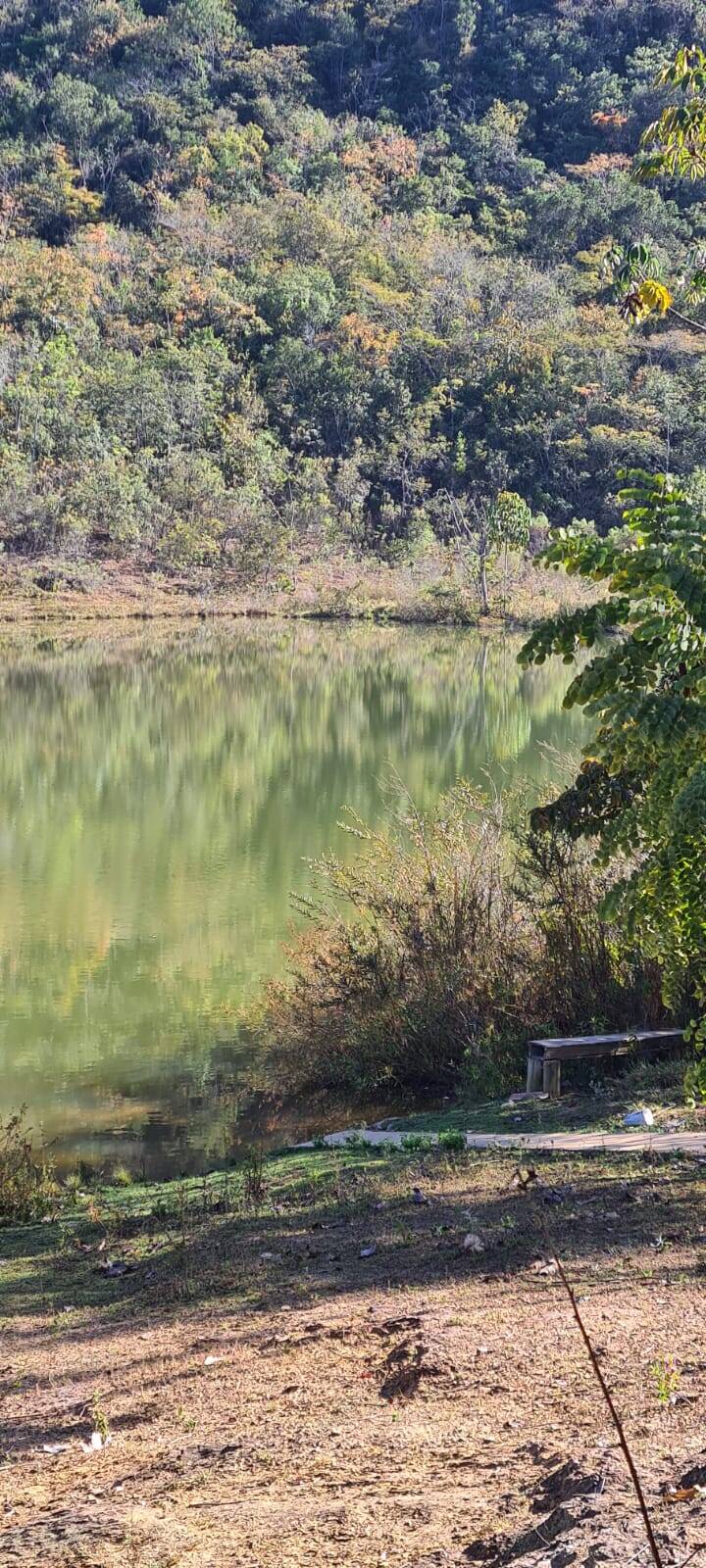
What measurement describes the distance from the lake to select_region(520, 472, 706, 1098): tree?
5778 millimetres

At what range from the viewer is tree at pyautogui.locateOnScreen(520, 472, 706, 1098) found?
14.9 ft

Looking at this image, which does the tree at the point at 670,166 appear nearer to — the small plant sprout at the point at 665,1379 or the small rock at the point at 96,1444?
the small plant sprout at the point at 665,1379

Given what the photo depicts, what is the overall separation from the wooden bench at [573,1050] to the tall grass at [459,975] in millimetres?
617

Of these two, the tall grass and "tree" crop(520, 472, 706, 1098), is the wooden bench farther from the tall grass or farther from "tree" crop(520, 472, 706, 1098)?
"tree" crop(520, 472, 706, 1098)

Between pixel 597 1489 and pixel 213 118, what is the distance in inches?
5748

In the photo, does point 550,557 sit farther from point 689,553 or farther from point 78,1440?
point 78,1440

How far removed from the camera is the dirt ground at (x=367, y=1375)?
3.59m

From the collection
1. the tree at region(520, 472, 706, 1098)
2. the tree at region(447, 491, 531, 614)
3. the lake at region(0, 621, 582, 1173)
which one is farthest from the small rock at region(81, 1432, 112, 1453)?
the tree at region(447, 491, 531, 614)

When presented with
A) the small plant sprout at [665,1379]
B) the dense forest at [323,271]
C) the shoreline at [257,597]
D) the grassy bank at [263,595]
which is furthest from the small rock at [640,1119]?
the grassy bank at [263,595]

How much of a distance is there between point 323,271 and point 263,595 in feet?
139

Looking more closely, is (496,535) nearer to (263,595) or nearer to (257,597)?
(263,595)

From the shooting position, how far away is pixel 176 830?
73.7 feet

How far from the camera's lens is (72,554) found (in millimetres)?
71688

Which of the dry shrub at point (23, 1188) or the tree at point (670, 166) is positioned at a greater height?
the tree at point (670, 166)
